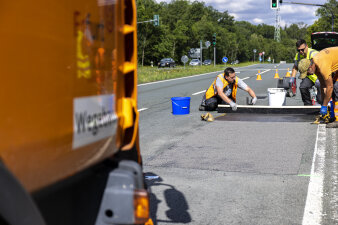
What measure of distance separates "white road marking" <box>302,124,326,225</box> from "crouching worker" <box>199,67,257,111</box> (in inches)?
141

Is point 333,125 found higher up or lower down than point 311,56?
lower down

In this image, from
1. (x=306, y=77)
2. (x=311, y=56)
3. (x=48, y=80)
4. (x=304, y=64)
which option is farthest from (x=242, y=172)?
(x=306, y=77)

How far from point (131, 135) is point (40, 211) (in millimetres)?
872

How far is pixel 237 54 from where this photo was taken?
444ft

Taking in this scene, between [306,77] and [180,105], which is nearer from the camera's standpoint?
[180,105]

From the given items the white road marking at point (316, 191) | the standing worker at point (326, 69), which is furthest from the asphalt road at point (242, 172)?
the standing worker at point (326, 69)

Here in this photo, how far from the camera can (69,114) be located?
5.68 ft

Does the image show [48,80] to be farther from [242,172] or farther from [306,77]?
[306,77]

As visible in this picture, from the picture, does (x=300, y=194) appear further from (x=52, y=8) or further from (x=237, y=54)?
(x=237, y=54)

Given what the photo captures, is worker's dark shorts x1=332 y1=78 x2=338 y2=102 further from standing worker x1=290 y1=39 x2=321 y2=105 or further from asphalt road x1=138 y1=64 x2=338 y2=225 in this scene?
standing worker x1=290 y1=39 x2=321 y2=105

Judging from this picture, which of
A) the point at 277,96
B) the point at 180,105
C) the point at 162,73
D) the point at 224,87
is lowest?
the point at 162,73

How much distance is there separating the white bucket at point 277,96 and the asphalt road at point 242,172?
1.89 metres

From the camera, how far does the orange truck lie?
4.64 ft

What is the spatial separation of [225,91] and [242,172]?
18.2ft
